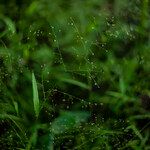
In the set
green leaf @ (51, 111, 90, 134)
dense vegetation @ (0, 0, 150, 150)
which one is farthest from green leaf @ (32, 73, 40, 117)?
green leaf @ (51, 111, 90, 134)

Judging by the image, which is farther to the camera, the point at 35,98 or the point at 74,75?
the point at 74,75

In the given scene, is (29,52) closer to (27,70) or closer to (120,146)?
(27,70)

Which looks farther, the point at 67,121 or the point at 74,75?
the point at 74,75

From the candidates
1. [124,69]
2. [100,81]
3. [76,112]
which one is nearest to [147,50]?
[124,69]

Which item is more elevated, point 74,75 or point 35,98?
point 74,75

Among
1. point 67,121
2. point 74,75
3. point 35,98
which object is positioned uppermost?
point 74,75

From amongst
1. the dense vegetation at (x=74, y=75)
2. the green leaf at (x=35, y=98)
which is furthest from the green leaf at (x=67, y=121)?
the green leaf at (x=35, y=98)
